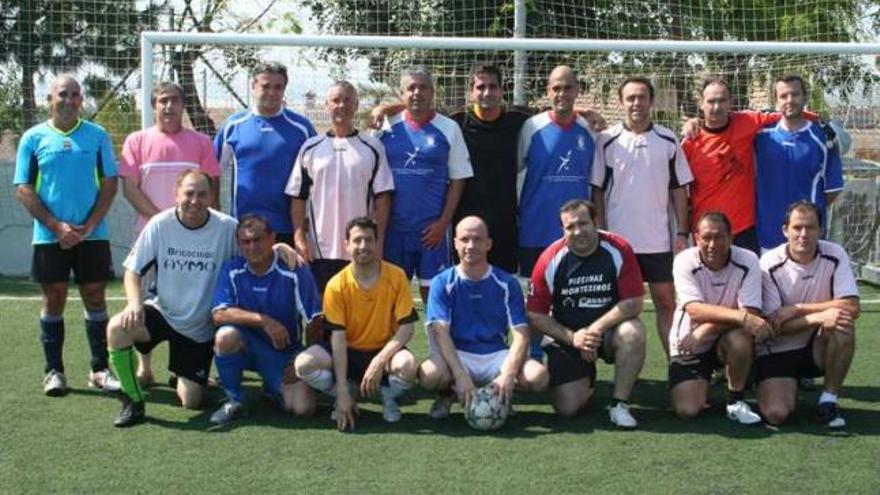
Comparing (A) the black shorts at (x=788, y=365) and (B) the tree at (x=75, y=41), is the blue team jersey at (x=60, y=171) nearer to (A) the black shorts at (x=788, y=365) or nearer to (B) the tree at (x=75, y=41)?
(A) the black shorts at (x=788, y=365)

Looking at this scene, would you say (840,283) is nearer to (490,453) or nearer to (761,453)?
(761,453)

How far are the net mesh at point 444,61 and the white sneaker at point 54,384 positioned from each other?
9.88ft

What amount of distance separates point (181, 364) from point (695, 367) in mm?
2560

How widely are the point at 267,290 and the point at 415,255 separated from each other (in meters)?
0.92

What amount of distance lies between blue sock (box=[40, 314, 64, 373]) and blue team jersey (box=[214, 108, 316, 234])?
1.14 meters

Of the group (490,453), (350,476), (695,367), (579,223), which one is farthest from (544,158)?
(350,476)

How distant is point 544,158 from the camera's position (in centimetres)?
593

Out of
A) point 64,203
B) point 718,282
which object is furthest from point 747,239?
point 64,203

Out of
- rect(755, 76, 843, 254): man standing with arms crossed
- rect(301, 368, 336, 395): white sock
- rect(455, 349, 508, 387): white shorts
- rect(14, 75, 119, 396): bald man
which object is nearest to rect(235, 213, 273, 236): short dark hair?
rect(301, 368, 336, 395): white sock

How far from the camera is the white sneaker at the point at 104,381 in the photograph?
19.1 ft

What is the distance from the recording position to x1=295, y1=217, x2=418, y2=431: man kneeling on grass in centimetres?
520

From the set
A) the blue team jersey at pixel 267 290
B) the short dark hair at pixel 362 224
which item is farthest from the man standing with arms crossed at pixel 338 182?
the short dark hair at pixel 362 224

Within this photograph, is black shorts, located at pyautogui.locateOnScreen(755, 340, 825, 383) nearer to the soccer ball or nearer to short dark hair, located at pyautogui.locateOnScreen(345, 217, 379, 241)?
the soccer ball

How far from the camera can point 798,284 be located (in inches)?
212
